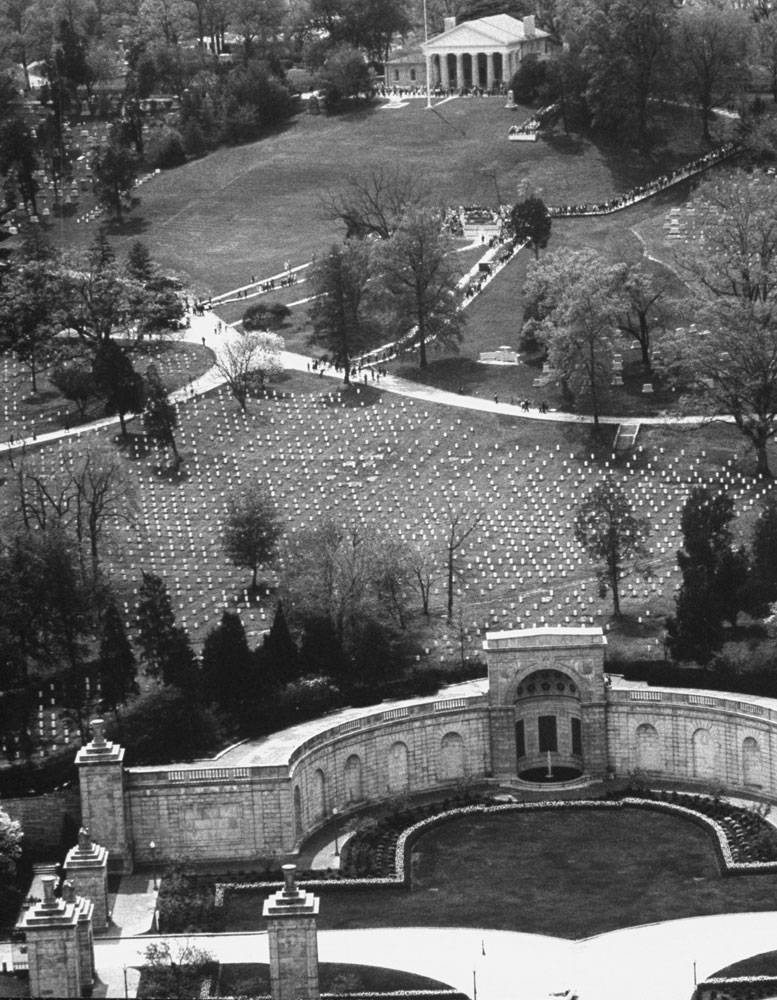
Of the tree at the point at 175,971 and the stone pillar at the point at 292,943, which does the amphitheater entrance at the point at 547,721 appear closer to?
the tree at the point at 175,971

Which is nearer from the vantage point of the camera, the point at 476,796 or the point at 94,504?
the point at 476,796

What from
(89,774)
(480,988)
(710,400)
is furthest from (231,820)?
(710,400)

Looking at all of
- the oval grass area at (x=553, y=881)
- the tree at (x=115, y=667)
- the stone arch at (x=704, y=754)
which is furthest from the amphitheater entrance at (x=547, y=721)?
the tree at (x=115, y=667)

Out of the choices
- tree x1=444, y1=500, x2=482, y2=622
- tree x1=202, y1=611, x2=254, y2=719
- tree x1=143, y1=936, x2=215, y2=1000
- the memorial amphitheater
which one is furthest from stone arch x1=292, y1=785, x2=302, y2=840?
tree x1=444, y1=500, x2=482, y2=622

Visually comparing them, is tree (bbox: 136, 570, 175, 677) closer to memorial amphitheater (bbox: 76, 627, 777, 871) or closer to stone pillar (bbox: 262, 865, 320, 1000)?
memorial amphitheater (bbox: 76, 627, 777, 871)

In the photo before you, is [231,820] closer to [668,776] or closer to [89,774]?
[89,774]
